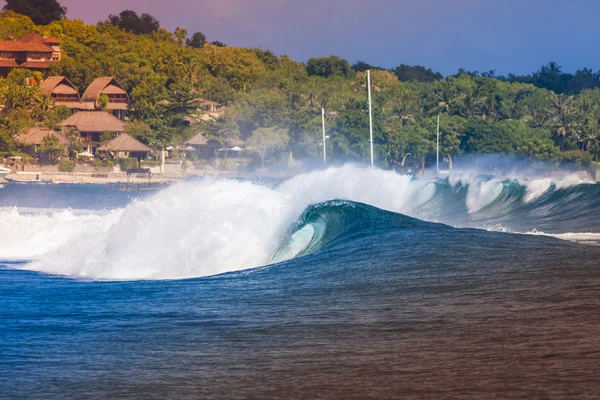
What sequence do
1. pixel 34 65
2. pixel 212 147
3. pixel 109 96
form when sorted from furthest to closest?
pixel 34 65 < pixel 109 96 < pixel 212 147

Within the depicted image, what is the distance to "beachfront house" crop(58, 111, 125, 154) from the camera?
360ft

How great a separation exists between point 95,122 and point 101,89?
41.6 feet

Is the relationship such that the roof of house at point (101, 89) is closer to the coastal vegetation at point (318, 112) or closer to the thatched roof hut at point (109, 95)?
the thatched roof hut at point (109, 95)

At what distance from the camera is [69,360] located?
26.5ft

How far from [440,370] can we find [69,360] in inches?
130

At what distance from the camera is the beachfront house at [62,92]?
402ft

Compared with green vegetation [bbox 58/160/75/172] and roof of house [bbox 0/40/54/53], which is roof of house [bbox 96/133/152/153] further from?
roof of house [bbox 0/40/54/53]

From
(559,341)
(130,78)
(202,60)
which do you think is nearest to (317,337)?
(559,341)

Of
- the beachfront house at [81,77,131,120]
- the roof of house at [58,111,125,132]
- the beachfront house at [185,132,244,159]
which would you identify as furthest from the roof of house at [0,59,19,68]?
the beachfront house at [185,132,244,159]

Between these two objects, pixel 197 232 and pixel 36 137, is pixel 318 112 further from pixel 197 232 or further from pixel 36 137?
pixel 197 232

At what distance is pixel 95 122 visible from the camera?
111812 mm

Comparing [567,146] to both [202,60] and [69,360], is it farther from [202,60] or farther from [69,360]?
[69,360]

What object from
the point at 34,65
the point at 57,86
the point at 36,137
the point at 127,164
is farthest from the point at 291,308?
the point at 34,65

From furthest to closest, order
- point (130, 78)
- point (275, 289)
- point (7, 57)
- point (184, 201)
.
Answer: point (7, 57)
point (130, 78)
point (184, 201)
point (275, 289)
